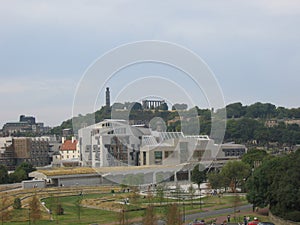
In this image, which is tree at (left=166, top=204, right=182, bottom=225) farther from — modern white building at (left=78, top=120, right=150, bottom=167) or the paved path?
modern white building at (left=78, top=120, right=150, bottom=167)

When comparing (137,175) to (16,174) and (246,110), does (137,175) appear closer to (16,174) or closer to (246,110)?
(16,174)

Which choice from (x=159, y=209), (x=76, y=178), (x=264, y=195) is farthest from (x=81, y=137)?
(x=264, y=195)

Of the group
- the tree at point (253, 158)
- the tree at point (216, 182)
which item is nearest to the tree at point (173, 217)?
the tree at point (216, 182)

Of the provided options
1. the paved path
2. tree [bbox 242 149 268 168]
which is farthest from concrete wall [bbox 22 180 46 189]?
the paved path

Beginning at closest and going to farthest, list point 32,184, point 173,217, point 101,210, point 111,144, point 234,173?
point 173,217
point 101,210
point 234,173
point 32,184
point 111,144

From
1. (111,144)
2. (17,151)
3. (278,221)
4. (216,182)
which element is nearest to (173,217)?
(278,221)

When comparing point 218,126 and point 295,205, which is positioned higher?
point 218,126

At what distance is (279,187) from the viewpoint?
21109mm

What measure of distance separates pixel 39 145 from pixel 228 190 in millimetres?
34452

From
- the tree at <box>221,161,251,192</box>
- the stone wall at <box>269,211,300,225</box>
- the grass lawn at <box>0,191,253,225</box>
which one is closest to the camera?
the stone wall at <box>269,211,300,225</box>

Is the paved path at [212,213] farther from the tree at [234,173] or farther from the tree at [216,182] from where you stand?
the tree at [234,173]

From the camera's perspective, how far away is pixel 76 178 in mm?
42438

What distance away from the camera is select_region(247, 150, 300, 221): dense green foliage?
20.3 metres

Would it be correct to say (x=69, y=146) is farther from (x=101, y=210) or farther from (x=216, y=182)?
(x=101, y=210)
